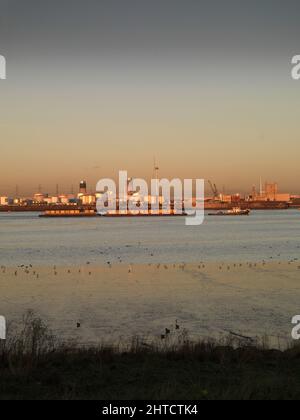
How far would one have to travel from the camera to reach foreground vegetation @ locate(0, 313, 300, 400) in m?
5.23

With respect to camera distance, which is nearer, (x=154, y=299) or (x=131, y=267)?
(x=154, y=299)

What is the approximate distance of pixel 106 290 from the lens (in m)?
15.5

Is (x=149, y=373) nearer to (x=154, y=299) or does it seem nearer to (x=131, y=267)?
(x=154, y=299)

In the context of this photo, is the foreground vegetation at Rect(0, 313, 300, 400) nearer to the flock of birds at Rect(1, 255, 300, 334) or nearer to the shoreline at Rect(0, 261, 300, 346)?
the shoreline at Rect(0, 261, 300, 346)

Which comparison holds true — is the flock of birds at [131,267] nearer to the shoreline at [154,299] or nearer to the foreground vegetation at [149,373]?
the shoreline at [154,299]

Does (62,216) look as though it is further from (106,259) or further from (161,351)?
(161,351)

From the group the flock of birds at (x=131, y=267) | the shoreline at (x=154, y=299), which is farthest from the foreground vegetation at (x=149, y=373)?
the flock of birds at (x=131, y=267)

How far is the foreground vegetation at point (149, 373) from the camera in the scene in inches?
206

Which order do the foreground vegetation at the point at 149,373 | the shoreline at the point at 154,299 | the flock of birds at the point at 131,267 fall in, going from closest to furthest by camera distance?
the foreground vegetation at the point at 149,373
the shoreline at the point at 154,299
the flock of birds at the point at 131,267

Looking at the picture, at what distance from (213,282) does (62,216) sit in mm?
106489

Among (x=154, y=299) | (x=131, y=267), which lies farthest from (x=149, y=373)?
(x=131, y=267)

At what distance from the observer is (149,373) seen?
613cm

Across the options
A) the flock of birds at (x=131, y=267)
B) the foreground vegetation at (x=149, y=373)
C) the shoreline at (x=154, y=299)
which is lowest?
the flock of birds at (x=131, y=267)

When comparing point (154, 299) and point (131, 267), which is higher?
point (154, 299)
